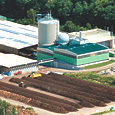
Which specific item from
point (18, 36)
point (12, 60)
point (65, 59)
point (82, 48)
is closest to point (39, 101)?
point (12, 60)

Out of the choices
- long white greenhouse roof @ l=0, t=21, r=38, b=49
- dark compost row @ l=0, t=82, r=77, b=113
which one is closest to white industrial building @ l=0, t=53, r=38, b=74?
dark compost row @ l=0, t=82, r=77, b=113

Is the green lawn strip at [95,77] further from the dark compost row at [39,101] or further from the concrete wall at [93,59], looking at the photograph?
the dark compost row at [39,101]

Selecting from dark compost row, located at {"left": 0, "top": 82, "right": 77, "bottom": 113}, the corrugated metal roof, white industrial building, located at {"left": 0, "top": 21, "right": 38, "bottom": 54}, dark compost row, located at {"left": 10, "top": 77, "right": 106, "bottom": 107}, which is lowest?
dark compost row, located at {"left": 0, "top": 82, "right": 77, "bottom": 113}

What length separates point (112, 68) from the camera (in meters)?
149

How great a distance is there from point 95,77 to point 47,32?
108 ft

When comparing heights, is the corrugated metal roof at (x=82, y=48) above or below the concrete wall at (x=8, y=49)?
above

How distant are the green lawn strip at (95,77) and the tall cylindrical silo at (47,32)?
25.5 m

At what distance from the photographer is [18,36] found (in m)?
184

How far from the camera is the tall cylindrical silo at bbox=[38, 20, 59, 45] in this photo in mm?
164587

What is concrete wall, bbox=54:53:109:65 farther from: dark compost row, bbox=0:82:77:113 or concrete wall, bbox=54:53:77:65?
dark compost row, bbox=0:82:77:113

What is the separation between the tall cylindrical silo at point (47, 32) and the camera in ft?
540

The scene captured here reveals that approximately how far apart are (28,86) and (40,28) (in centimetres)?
3703

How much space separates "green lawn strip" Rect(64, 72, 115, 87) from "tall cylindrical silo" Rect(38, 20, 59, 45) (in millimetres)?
25507

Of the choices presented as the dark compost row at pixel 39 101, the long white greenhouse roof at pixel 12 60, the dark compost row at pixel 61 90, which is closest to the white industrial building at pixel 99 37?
the long white greenhouse roof at pixel 12 60
